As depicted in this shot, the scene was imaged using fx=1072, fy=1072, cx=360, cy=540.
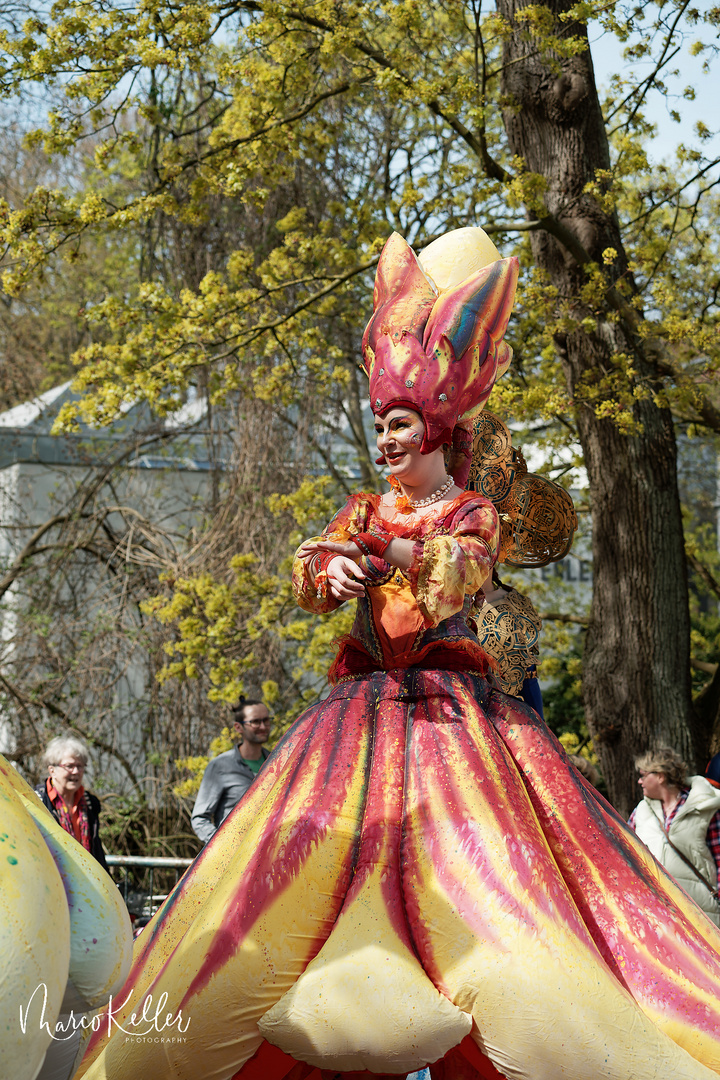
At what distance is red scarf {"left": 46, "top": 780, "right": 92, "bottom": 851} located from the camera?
4.99 meters

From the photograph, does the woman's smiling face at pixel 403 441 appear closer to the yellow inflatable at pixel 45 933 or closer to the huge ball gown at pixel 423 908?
the huge ball gown at pixel 423 908

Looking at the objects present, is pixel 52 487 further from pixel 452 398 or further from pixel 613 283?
pixel 452 398

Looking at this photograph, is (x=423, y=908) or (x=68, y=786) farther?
(x=68, y=786)

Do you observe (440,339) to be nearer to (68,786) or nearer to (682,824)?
(682,824)

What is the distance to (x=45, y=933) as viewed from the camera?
1512 millimetres

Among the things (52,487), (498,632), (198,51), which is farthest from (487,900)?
(52,487)

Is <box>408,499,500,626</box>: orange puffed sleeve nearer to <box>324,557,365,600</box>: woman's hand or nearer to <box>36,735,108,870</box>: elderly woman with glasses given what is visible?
<box>324,557,365,600</box>: woman's hand

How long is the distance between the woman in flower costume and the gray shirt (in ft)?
7.46

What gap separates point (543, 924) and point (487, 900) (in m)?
0.13

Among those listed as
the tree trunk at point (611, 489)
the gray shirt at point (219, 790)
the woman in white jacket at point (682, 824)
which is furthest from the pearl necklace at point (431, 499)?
the tree trunk at point (611, 489)

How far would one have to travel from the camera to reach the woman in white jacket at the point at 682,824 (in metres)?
4.52

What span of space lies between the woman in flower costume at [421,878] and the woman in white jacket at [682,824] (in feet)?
6.24

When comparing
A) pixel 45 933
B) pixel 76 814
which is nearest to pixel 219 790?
pixel 76 814

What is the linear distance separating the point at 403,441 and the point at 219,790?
2711 millimetres
